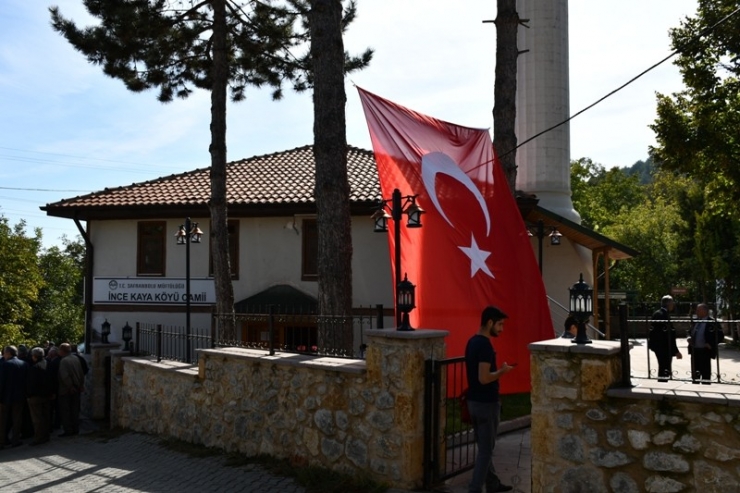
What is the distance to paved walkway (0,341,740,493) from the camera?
740cm

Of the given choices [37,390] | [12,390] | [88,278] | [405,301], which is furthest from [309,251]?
[405,301]

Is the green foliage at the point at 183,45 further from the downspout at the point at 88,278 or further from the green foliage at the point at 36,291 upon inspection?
the green foliage at the point at 36,291

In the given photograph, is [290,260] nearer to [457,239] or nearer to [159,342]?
[159,342]

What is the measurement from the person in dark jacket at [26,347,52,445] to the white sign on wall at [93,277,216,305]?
6.73 meters

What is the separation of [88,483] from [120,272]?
41.2 feet

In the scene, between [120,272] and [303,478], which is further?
[120,272]

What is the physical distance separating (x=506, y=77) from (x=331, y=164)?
458 cm

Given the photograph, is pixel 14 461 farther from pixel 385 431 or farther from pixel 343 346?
pixel 385 431

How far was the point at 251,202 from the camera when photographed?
754 inches

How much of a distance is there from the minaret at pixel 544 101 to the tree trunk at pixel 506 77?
33.2 ft

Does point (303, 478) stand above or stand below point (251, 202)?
below

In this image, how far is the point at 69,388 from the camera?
13469 mm

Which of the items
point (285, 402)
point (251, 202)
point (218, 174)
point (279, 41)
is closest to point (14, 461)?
point (285, 402)

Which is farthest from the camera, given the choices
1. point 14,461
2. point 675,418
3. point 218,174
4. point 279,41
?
point 279,41
